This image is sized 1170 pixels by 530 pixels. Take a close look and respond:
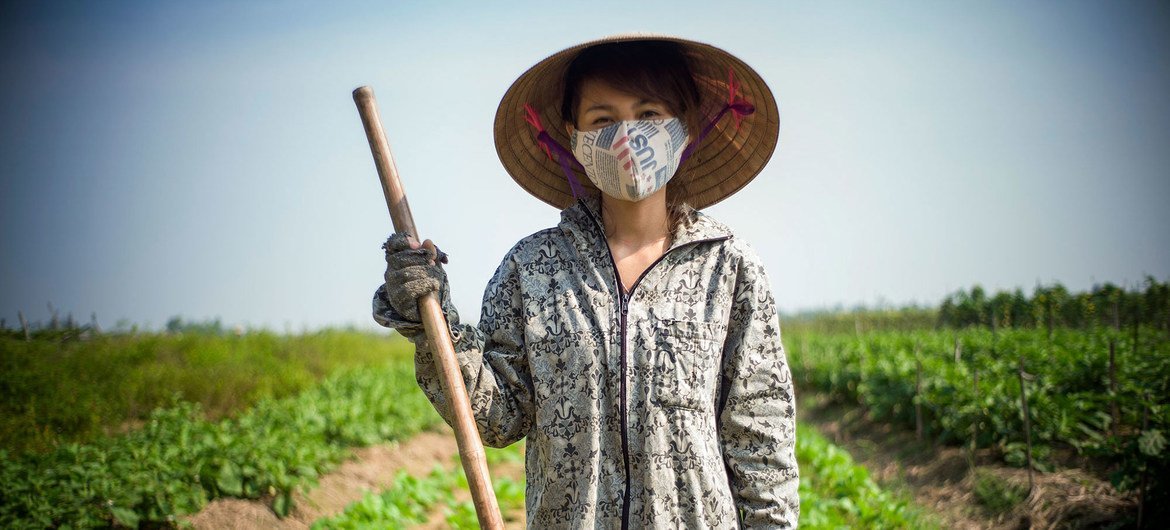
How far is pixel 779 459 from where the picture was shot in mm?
1782

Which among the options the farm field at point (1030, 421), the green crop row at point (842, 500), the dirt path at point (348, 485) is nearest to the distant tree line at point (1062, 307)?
the farm field at point (1030, 421)

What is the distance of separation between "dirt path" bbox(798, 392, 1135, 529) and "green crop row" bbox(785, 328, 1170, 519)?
0.62 ft

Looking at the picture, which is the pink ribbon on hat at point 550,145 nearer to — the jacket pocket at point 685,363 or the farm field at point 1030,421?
the jacket pocket at point 685,363

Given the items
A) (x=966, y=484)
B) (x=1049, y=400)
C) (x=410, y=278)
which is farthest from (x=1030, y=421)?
(x=410, y=278)

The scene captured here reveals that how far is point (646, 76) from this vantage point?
1.90m

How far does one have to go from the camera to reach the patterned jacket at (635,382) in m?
1.72

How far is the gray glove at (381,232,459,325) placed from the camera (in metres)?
1.70

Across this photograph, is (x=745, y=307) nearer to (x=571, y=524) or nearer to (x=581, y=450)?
(x=581, y=450)

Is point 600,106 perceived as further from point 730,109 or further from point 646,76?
point 730,109

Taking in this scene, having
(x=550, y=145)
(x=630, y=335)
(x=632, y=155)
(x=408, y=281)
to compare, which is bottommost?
(x=630, y=335)

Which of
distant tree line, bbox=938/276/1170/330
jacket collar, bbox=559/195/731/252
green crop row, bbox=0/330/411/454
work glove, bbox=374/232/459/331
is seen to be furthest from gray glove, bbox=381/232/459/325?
distant tree line, bbox=938/276/1170/330

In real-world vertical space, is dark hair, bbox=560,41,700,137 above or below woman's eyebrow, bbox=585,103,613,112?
above

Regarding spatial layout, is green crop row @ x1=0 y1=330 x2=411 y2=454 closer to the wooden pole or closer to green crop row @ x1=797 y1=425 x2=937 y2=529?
the wooden pole

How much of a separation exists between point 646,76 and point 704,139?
37 cm
